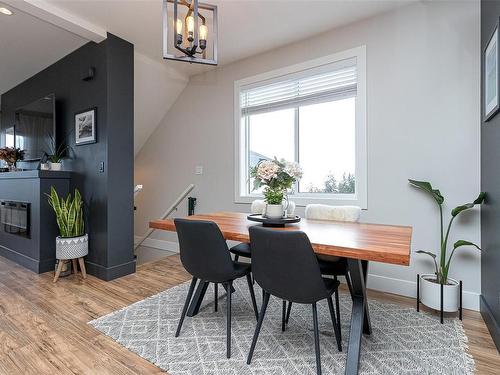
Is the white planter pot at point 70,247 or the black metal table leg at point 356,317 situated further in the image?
the white planter pot at point 70,247

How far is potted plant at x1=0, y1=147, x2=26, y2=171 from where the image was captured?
378 cm

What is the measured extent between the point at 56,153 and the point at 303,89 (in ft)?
10.2

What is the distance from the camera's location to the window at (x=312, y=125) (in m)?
2.72

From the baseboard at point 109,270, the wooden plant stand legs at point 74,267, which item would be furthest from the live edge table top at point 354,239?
the wooden plant stand legs at point 74,267

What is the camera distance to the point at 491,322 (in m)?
1.82

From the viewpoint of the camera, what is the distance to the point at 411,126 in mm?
2422

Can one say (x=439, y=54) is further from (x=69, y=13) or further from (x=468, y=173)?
(x=69, y=13)

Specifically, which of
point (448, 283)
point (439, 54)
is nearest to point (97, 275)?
point (448, 283)

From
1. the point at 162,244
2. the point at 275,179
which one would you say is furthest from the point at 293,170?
the point at 162,244

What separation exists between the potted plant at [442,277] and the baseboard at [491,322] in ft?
0.59

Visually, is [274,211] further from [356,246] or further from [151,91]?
[151,91]

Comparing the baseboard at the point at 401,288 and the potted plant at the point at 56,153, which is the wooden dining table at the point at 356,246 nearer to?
the baseboard at the point at 401,288

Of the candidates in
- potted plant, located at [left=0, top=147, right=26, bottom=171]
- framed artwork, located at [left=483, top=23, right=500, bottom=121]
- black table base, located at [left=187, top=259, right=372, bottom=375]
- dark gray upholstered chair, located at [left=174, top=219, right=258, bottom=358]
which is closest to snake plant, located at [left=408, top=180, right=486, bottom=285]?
framed artwork, located at [left=483, top=23, right=500, bottom=121]

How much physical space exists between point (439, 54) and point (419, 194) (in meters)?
1.21
